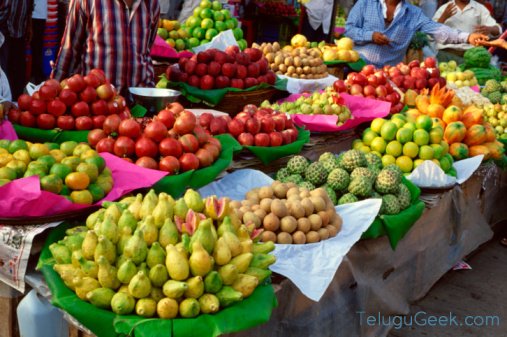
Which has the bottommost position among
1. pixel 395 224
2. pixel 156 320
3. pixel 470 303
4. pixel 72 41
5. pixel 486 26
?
pixel 470 303

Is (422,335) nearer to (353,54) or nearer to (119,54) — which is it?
(119,54)

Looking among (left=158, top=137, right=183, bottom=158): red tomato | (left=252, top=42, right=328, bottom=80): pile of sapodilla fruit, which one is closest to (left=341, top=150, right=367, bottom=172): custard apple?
(left=158, top=137, right=183, bottom=158): red tomato

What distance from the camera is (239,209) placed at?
8.08ft

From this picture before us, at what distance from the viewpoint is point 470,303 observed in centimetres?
382

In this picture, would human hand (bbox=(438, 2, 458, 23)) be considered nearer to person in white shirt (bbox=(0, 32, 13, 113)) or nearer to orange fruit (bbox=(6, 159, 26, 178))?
person in white shirt (bbox=(0, 32, 13, 113))

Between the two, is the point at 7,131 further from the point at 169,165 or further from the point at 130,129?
the point at 169,165

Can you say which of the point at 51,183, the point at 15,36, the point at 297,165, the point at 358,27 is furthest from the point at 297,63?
the point at 51,183

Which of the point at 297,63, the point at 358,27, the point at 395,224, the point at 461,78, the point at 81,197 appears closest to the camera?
the point at 81,197

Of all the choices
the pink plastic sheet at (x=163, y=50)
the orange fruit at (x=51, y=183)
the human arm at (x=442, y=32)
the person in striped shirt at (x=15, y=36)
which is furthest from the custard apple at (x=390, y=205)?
the person in striped shirt at (x=15, y=36)

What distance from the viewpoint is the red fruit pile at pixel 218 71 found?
4.34 meters

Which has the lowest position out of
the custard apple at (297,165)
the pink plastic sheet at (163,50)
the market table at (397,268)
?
the market table at (397,268)

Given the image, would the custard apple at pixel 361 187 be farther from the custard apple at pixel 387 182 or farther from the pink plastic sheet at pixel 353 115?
the pink plastic sheet at pixel 353 115

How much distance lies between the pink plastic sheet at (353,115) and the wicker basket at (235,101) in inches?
12.0

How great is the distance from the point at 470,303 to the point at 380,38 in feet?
11.0
